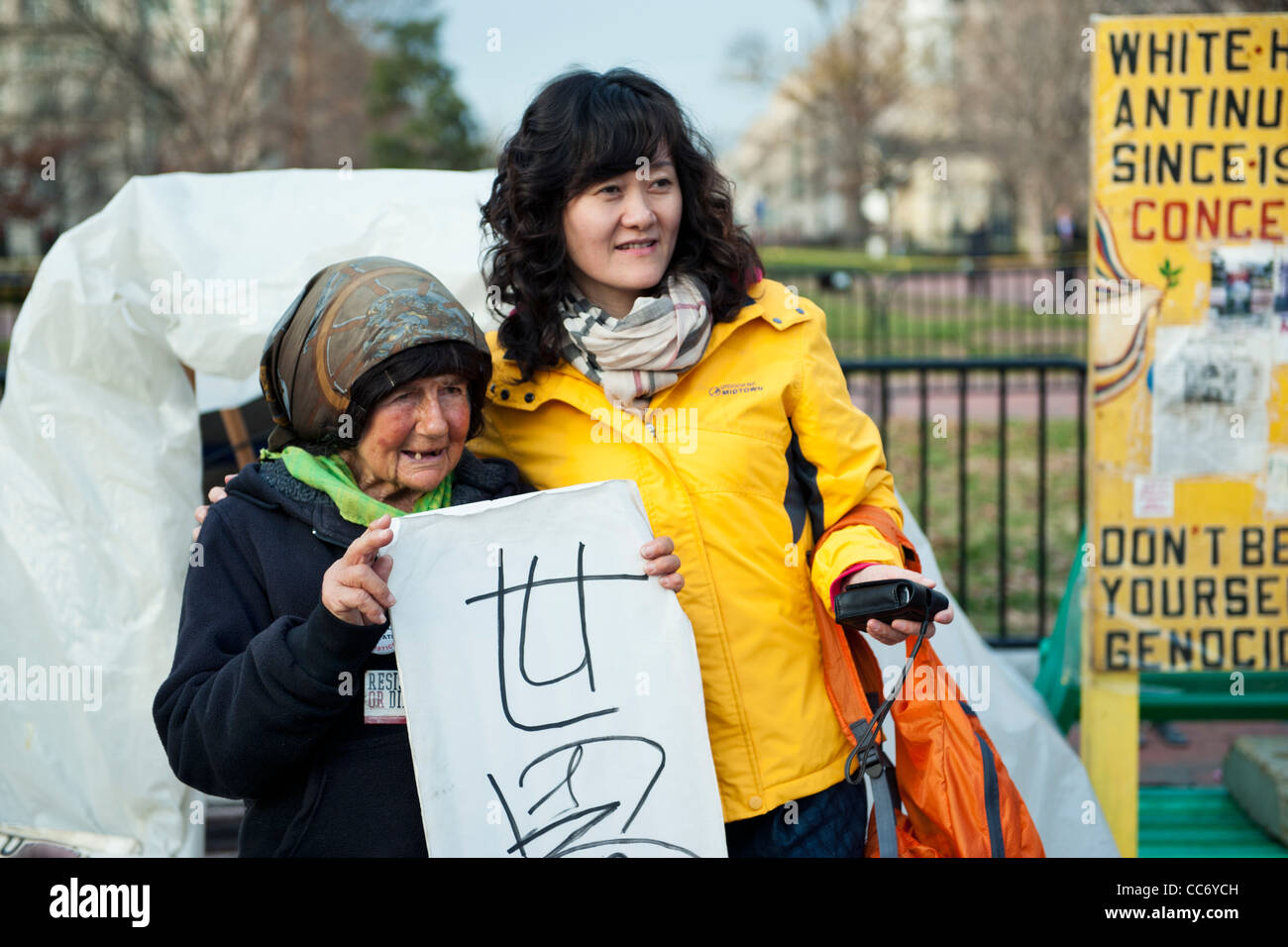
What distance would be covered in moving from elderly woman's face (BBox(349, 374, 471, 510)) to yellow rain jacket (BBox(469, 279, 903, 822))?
0.79 feet

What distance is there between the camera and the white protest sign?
2.04 meters

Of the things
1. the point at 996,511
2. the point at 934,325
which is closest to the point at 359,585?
the point at 996,511

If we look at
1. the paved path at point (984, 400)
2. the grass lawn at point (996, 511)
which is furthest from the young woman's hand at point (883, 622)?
the paved path at point (984, 400)

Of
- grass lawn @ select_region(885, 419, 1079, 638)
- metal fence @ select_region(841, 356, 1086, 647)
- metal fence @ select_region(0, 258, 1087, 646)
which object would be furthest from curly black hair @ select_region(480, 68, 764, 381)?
grass lawn @ select_region(885, 419, 1079, 638)

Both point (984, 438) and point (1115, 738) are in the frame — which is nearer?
point (1115, 738)

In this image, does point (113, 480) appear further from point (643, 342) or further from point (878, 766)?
point (878, 766)

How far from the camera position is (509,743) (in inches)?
81.2

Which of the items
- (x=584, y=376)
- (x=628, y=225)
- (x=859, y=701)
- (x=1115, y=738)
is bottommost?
(x=1115, y=738)

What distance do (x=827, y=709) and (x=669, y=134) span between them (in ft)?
3.80

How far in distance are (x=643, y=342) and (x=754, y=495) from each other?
36 cm

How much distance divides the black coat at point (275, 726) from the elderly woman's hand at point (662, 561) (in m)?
0.47

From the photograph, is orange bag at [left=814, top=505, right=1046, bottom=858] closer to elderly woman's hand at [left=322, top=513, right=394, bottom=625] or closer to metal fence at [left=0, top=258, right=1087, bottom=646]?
elderly woman's hand at [left=322, top=513, right=394, bottom=625]

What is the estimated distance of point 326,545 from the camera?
2.06 meters

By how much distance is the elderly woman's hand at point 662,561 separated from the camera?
82.4 inches
